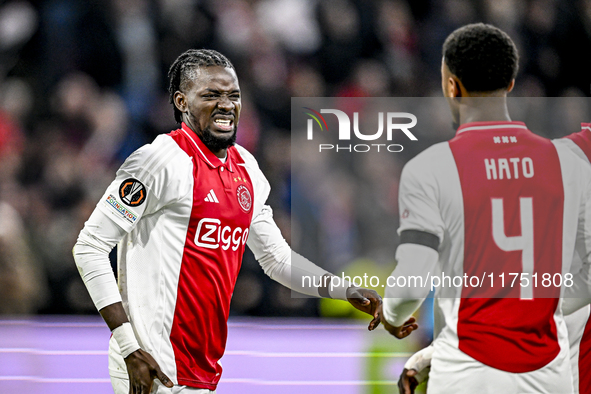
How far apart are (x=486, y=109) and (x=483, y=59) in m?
0.18

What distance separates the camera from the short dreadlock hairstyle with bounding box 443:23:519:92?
2168 millimetres

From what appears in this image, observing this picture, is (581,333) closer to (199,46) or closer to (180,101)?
(180,101)

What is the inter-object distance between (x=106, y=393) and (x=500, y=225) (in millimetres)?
3705

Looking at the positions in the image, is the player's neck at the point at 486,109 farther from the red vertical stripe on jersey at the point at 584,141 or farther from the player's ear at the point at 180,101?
the player's ear at the point at 180,101

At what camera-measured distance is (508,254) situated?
2141 millimetres

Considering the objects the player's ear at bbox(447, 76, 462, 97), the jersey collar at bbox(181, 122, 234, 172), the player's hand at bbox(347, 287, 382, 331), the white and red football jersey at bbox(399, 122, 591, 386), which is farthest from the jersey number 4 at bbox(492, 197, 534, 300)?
the jersey collar at bbox(181, 122, 234, 172)

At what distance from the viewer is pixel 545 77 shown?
26.7ft

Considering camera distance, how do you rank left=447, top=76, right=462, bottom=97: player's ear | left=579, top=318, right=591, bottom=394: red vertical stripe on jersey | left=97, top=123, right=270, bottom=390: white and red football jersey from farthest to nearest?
left=97, top=123, right=270, bottom=390: white and red football jersey < left=579, top=318, right=591, bottom=394: red vertical stripe on jersey < left=447, top=76, right=462, bottom=97: player's ear

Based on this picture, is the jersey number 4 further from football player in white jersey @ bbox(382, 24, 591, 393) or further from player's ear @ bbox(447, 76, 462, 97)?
A: player's ear @ bbox(447, 76, 462, 97)

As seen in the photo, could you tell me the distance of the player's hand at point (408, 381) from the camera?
2.36 m

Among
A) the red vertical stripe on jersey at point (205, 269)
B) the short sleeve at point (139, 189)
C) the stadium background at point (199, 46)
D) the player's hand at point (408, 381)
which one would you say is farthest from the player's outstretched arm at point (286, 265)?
the stadium background at point (199, 46)

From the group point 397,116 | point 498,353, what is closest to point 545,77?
point 397,116

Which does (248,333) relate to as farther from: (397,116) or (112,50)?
(112,50)

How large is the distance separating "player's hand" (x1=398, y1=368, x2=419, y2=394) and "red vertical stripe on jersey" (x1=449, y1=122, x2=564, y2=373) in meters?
0.29
